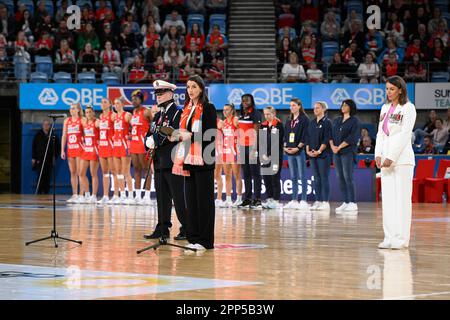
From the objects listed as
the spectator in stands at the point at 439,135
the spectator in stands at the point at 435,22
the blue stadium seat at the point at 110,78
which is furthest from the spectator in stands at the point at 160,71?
the spectator in stands at the point at 435,22

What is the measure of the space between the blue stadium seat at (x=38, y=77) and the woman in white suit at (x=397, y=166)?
1758cm

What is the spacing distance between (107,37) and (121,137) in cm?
915

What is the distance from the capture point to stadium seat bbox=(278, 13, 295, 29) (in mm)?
30016

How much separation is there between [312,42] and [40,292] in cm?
2229

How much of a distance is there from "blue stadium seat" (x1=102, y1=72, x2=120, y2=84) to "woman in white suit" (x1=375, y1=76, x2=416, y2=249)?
17.1m

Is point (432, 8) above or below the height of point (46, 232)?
above

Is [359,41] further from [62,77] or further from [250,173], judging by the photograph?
[250,173]

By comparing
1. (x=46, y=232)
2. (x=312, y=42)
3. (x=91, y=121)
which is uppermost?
(x=312, y=42)

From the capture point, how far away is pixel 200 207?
32.5ft

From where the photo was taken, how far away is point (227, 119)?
63.6ft

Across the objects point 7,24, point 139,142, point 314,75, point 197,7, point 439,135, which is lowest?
point 139,142

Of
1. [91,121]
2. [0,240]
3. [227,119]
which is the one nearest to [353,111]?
[227,119]

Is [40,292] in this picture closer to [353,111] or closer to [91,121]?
[353,111]

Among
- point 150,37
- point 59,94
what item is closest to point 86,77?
point 59,94
